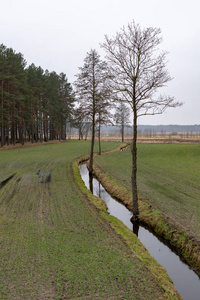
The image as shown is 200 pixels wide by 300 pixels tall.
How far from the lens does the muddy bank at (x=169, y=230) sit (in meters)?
8.73

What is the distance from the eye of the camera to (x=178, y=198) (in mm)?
14688

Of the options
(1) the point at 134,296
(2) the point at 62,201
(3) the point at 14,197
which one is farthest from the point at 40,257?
(3) the point at 14,197

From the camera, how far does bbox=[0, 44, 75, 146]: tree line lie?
42.6 m

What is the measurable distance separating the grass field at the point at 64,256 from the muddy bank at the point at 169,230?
2708 mm

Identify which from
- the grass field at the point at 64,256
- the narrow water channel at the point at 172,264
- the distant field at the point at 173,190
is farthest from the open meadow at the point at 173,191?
the grass field at the point at 64,256

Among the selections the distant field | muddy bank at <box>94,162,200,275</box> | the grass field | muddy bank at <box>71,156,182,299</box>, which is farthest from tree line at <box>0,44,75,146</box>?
muddy bank at <box>71,156,182,299</box>

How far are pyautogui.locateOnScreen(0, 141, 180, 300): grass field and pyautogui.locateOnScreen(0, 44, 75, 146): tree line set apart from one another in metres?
16.8

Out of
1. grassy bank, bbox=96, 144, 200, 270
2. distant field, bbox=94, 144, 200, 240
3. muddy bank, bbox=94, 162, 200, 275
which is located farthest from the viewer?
distant field, bbox=94, 144, 200, 240

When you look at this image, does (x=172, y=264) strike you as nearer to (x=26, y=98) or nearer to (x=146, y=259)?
(x=146, y=259)

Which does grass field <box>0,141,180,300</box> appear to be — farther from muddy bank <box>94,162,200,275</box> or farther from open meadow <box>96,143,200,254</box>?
open meadow <box>96,143,200,254</box>

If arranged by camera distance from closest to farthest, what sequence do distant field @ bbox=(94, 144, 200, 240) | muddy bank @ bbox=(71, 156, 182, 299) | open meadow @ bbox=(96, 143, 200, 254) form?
muddy bank @ bbox=(71, 156, 182, 299) → open meadow @ bbox=(96, 143, 200, 254) → distant field @ bbox=(94, 144, 200, 240)

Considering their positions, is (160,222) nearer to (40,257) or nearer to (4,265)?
(40,257)

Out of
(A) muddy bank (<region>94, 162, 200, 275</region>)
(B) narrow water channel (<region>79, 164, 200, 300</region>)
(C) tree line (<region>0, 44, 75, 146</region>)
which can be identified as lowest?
(B) narrow water channel (<region>79, 164, 200, 300</region>)

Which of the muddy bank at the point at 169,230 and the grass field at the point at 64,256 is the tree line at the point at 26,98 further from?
the grass field at the point at 64,256
